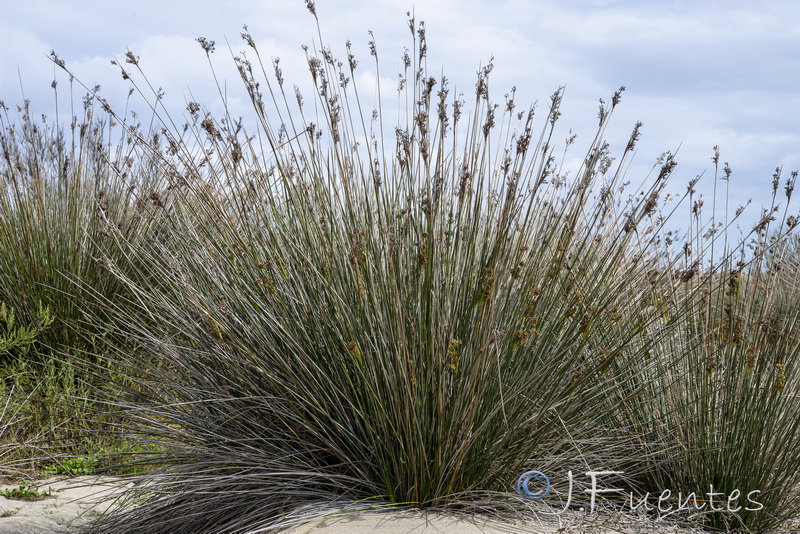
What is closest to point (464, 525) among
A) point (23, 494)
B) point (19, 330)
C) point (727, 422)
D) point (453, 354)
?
point (453, 354)

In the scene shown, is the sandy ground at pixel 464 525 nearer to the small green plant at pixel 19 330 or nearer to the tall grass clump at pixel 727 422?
the tall grass clump at pixel 727 422

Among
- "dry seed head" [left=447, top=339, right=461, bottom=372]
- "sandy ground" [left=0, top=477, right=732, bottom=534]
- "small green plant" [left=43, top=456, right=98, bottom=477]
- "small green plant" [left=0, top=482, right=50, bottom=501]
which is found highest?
"dry seed head" [left=447, top=339, right=461, bottom=372]

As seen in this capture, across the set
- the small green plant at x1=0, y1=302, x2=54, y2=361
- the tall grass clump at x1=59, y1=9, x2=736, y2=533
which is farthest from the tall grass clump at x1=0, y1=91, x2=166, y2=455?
the tall grass clump at x1=59, y1=9, x2=736, y2=533

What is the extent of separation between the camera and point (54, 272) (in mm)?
5992

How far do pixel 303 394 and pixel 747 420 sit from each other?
187 centimetres

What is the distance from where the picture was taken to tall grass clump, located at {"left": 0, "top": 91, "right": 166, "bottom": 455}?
5355 mm

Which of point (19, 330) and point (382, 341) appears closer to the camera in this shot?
point (382, 341)

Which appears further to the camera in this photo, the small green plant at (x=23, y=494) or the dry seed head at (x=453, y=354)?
the small green plant at (x=23, y=494)

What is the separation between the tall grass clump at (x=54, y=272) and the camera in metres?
5.36

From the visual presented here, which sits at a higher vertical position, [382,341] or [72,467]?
[382,341]

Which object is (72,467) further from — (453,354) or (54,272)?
(453,354)

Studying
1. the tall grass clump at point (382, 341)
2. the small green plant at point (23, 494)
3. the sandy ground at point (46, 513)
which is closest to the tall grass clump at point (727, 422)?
the tall grass clump at point (382, 341)

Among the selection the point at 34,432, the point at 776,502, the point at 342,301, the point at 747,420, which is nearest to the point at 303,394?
the point at 342,301

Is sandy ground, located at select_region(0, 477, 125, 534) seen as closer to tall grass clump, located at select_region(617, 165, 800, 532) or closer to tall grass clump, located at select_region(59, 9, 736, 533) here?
tall grass clump, located at select_region(59, 9, 736, 533)
